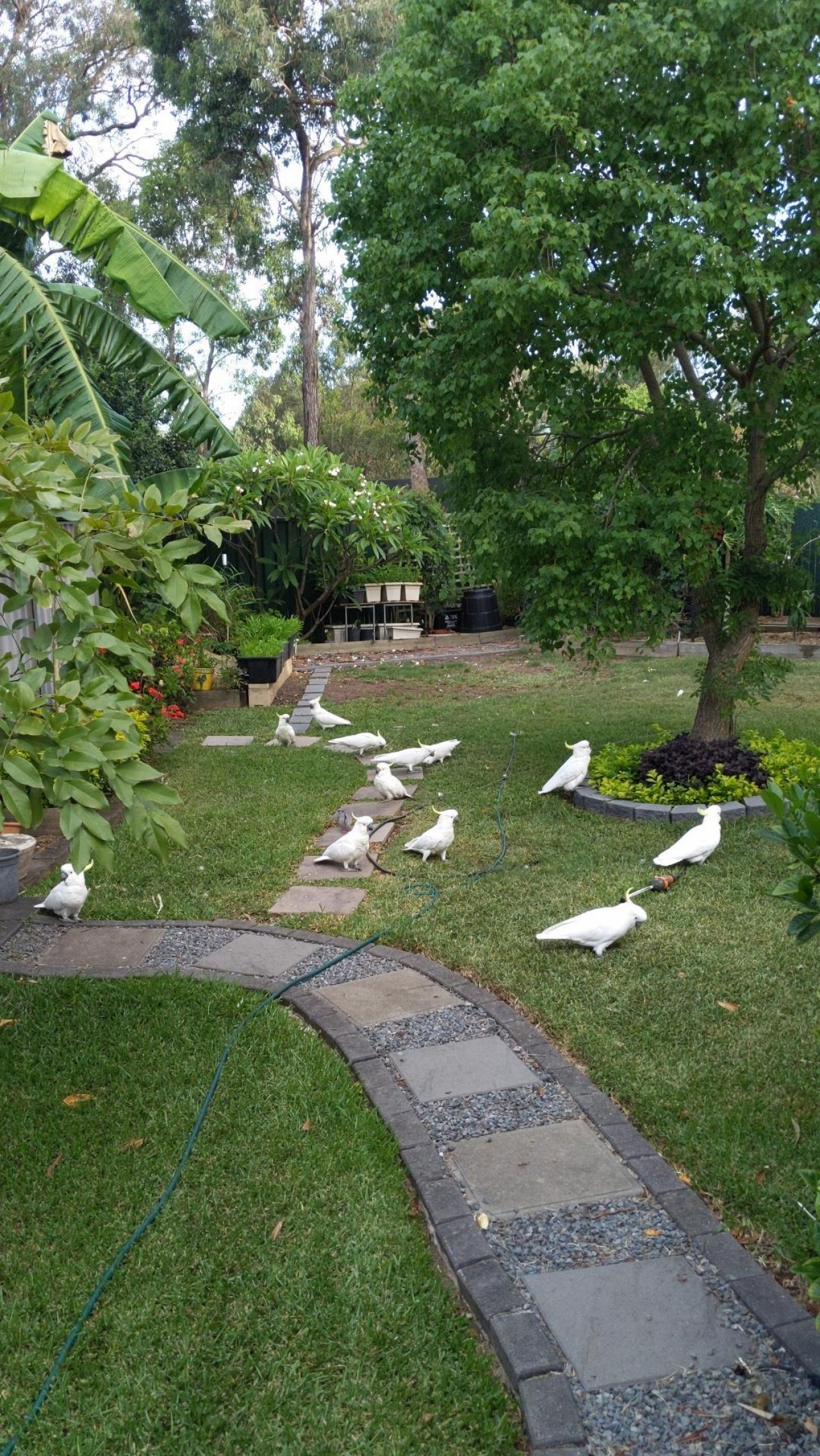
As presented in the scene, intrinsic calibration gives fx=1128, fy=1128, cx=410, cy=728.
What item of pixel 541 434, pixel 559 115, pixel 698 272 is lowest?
pixel 541 434

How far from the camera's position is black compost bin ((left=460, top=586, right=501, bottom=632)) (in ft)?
64.7

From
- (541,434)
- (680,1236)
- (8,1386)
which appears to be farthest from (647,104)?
(8,1386)

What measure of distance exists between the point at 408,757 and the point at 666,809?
2274mm

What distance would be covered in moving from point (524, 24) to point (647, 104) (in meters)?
0.97

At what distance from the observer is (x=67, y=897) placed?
598cm

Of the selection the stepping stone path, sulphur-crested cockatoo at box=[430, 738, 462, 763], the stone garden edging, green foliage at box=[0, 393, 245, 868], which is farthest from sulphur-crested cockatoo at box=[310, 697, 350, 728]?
green foliage at box=[0, 393, 245, 868]

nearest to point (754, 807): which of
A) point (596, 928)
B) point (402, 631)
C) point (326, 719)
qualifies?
point (596, 928)

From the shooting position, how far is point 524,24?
23.9ft

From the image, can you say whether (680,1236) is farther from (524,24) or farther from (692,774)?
(524,24)

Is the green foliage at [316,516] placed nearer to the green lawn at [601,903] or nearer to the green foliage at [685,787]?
the green lawn at [601,903]

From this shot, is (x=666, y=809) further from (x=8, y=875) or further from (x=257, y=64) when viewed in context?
(x=257, y=64)

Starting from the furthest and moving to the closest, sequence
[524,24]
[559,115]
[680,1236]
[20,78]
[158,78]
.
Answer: [20,78] → [158,78] → [524,24] → [559,115] → [680,1236]

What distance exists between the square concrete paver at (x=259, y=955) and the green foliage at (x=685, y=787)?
3.17 meters

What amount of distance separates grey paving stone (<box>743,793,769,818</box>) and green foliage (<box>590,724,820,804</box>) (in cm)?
7
